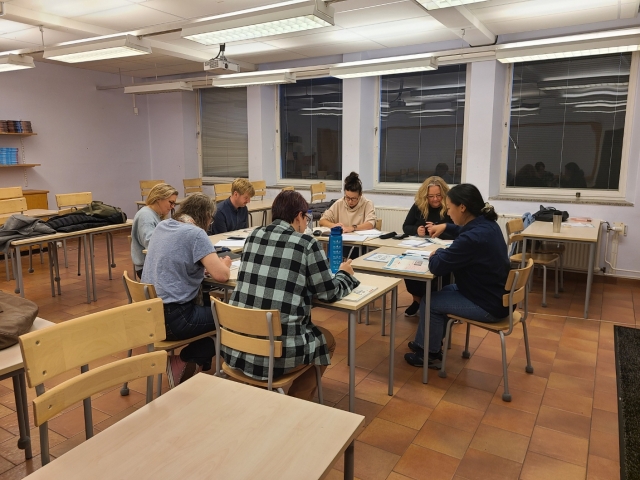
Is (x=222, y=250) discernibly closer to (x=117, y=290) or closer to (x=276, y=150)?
(x=117, y=290)

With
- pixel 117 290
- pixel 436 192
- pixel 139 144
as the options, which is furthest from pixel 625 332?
pixel 139 144

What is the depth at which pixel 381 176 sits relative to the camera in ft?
23.4

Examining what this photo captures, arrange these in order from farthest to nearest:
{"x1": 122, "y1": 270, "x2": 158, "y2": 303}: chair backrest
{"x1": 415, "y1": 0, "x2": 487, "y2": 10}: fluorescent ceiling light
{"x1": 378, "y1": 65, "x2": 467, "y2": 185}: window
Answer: {"x1": 378, "y1": 65, "x2": 467, "y2": 185}: window → {"x1": 415, "y1": 0, "x2": 487, "y2": 10}: fluorescent ceiling light → {"x1": 122, "y1": 270, "x2": 158, "y2": 303}: chair backrest

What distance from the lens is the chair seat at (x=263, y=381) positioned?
2.13 metres

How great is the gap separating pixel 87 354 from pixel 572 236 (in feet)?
13.2

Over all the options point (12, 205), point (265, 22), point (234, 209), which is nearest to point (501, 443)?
point (234, 209)

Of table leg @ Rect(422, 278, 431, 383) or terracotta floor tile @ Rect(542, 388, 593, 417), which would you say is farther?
table leg @ Rect(422, 278, 431, 383)

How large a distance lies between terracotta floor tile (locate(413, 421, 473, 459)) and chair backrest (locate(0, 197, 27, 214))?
16.6 ft

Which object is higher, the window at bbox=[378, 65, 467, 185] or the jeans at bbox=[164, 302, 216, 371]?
the window at bbox=[378, 65, 467, 185]

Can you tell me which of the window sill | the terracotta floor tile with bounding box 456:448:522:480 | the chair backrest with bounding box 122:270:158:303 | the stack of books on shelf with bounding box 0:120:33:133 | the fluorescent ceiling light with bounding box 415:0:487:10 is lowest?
the terracotta floor tile with bounding box 456:448:522:480

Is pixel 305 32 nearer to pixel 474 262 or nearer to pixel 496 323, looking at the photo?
pixel 474 262

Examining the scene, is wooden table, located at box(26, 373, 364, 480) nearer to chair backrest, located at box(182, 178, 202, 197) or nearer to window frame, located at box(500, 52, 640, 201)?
window frame, located at box(500, 52, 640, 201)

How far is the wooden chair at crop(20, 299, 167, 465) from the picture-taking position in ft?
4.29

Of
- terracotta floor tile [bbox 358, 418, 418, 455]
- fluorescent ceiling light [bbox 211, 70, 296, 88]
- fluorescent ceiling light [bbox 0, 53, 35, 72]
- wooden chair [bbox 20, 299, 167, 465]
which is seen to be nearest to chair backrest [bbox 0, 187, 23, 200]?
fluorescent ceiling light [bbox 0, 53, 35, 72]
